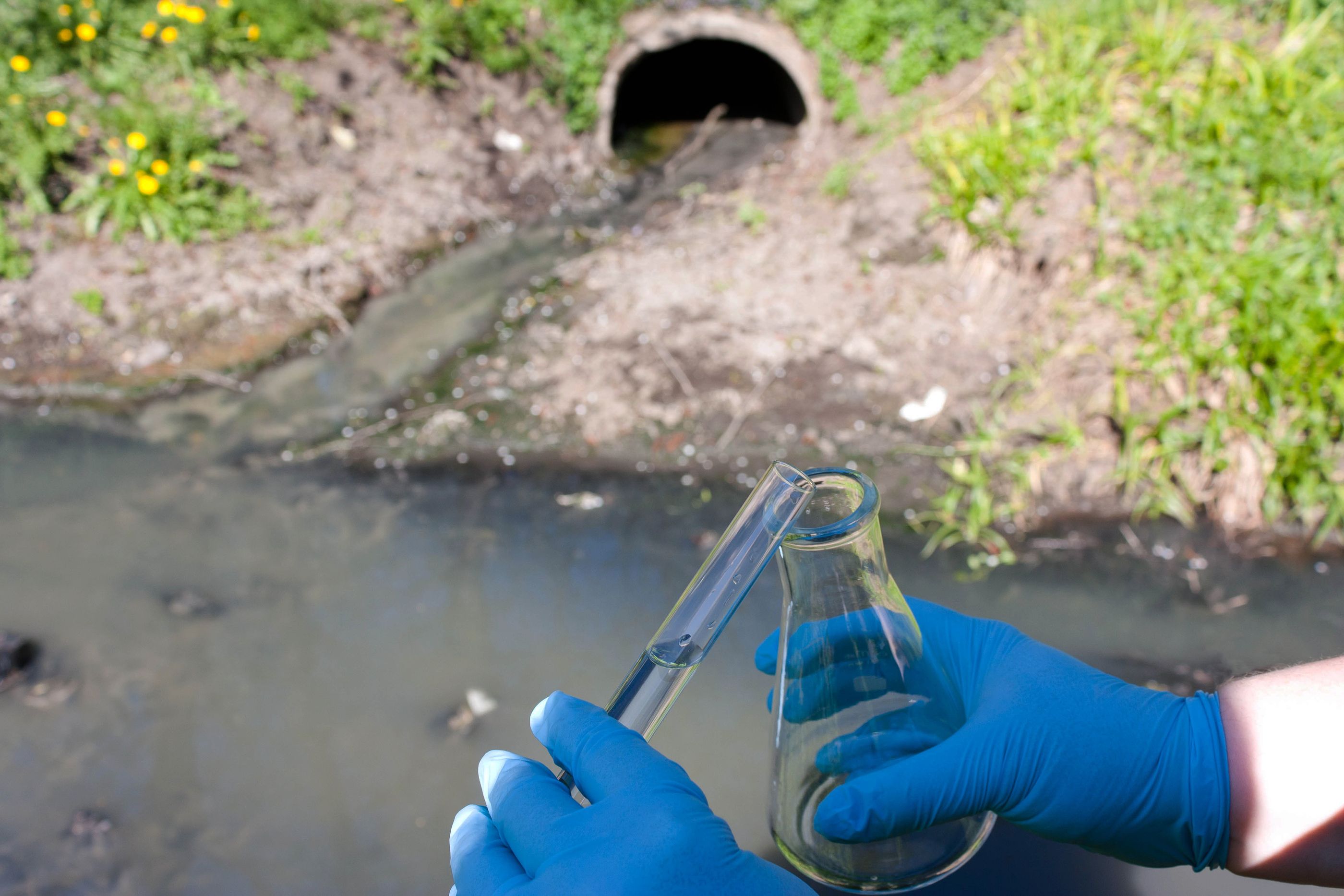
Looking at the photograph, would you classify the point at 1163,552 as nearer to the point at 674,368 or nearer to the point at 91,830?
the point at 674,368

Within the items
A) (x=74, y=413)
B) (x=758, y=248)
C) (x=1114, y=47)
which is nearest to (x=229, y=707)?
(x=74, y=413)

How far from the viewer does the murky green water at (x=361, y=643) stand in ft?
8.29

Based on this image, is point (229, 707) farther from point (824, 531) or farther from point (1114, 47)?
point (1114, 47)

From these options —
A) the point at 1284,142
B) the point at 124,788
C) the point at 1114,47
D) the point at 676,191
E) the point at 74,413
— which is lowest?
the point at 124,788

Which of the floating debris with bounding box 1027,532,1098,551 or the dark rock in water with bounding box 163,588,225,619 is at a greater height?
the floating debris with bounding box 1027,532,1098,551

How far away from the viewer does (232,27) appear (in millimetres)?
5340

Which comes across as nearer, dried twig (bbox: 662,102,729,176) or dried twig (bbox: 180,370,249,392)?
dried twig (bbox: 180,370,249,392)

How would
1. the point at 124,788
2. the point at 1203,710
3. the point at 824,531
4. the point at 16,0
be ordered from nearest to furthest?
the point at 824,531, the point at 1203,710, the point at 124,788, the point at 16,0

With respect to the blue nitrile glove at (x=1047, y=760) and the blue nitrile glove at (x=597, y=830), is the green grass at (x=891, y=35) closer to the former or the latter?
the blue nitrile glove at (x=1047, y=760)

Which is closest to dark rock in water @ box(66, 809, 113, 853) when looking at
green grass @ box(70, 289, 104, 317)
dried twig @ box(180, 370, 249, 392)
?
dried twig @ box(180, 370, 249, 392)

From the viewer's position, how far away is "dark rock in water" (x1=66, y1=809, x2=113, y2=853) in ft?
8.42

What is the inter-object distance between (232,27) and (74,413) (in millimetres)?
2796

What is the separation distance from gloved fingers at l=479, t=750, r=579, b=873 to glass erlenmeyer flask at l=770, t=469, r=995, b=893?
43 centimetres

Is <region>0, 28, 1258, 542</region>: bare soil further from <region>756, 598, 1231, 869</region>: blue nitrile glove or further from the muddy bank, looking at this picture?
<region>756, 598, 1231, 869</region>: blue nitrile glove
